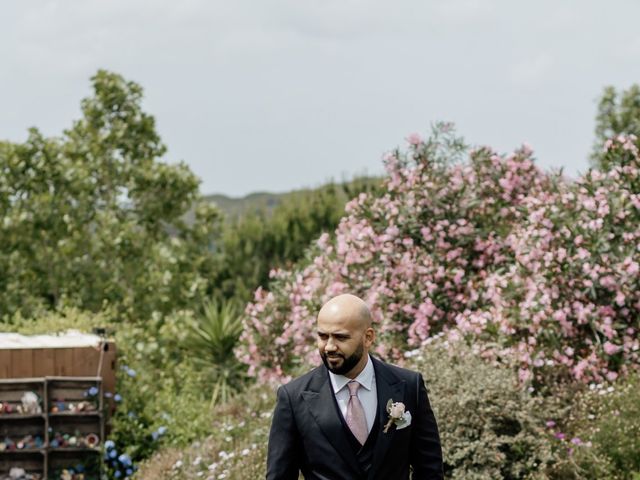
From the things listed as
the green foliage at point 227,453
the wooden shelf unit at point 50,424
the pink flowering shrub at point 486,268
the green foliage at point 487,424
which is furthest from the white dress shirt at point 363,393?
the wooden shelf unit at point 50,424

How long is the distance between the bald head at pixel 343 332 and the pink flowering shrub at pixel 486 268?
235 inches

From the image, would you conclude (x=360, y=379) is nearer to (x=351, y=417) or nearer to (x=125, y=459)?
(x=351, y=417)

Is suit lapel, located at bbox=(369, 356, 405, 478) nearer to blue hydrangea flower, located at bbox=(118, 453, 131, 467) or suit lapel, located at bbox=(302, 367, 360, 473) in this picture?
suit lapel, located at bbox=(302, 367, 360, 473)

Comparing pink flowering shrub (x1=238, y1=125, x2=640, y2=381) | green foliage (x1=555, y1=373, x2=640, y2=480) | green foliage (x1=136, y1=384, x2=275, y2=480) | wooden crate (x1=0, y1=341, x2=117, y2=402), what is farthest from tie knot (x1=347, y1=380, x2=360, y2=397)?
wooden crate (x1=0, y1=341, x2=117, y2=402)

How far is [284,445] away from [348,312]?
718 mm

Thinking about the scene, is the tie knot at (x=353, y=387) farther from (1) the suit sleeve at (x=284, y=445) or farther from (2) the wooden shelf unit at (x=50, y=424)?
(2) the wooden shelf unit at (x=50, y=424)

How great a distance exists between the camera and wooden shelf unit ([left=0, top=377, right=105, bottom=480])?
40.2 ft

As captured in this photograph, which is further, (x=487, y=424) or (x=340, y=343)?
(x=487, y=424)

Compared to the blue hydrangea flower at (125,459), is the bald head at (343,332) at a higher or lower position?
higher

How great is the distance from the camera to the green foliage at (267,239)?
23359 mm

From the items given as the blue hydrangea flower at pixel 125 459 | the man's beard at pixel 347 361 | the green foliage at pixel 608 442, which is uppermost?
the man's beard at pixel 347 361

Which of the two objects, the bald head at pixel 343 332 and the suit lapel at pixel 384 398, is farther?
the suit lapel at pixel 384 398

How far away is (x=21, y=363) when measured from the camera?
1255 centimetres

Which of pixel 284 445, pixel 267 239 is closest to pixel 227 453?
pixel 284 445
